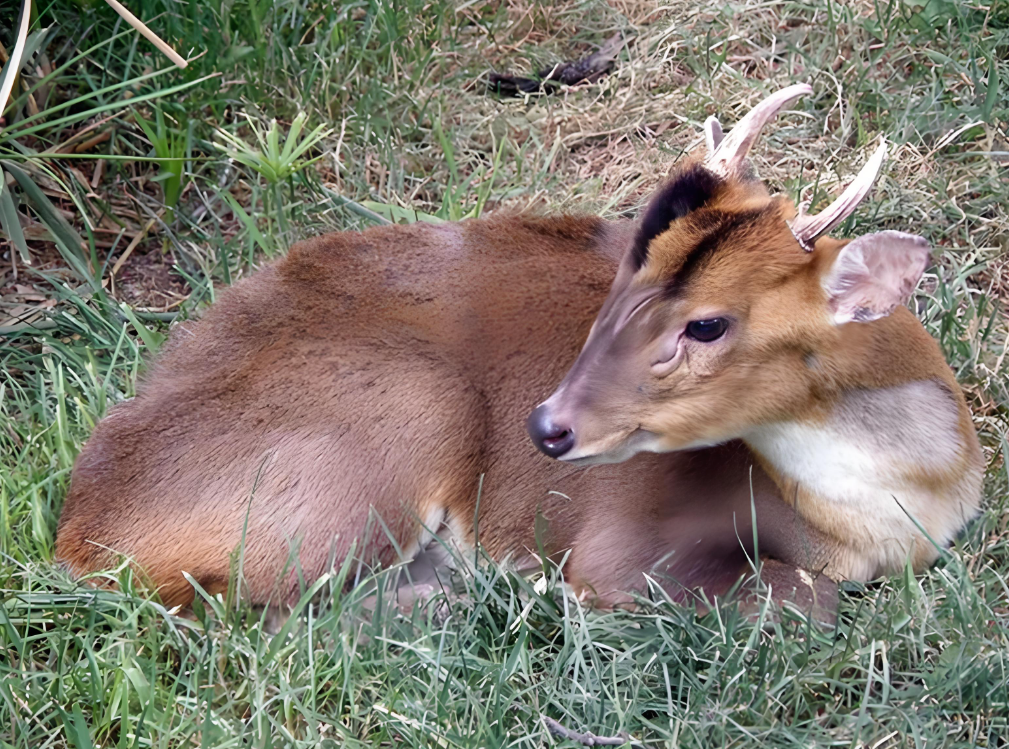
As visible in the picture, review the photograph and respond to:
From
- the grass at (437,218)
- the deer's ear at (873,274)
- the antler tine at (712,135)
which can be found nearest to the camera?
the deer's ear at (873,274)

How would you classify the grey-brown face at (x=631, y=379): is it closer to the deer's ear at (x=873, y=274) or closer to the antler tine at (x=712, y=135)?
the deer's ear at (x=873, y=274)

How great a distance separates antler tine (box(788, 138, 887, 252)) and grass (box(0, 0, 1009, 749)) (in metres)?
1.06

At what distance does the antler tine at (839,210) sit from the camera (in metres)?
2.75

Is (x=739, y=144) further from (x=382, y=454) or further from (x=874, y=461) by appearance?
(x=382, y=454)

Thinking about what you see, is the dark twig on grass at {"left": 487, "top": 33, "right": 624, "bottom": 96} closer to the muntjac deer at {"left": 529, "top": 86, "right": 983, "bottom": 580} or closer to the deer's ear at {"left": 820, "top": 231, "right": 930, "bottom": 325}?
the muntjac deer at {"left": 529, "top": 86, "right": 983, "bottom": 580}

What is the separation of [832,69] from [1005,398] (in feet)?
7.03

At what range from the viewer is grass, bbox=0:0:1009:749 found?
3.02 m

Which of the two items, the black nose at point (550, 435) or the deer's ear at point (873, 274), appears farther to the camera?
the black nose at point (550, 435)

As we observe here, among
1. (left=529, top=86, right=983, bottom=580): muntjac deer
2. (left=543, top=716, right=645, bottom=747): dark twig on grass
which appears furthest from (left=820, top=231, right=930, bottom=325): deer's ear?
(left=543, top=716, right=645, bottom=747): dark twig on grass

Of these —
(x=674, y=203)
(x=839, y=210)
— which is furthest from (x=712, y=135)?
(x=839, y=210)

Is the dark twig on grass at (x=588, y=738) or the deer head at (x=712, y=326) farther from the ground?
the deer head at (x=712, y=326)

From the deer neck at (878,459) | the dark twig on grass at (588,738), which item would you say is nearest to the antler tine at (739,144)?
the deer neck at (878,459)

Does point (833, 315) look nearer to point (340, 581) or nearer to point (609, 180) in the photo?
point (340, 581)

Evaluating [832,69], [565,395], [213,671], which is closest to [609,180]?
[832,69]
